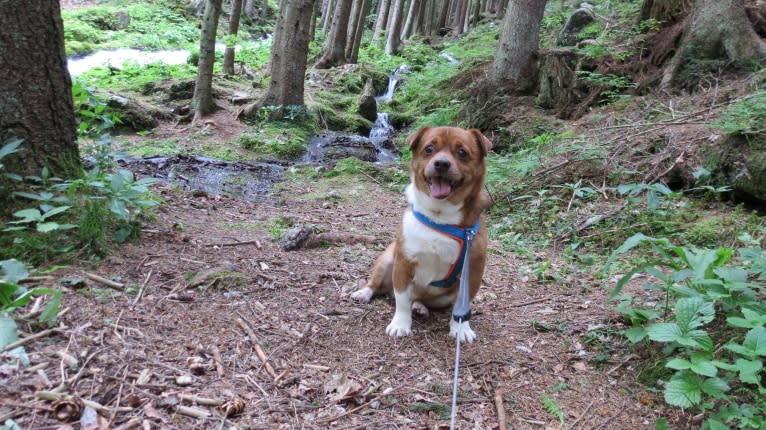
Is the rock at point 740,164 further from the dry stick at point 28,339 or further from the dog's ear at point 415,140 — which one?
the dry stick at point 28,339

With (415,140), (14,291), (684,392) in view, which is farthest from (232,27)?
(684,392)

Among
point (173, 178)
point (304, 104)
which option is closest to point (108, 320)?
point (173, 178)

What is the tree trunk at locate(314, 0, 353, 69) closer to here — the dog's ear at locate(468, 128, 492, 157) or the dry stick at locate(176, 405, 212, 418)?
the dog's ear at locate(468, 128, 492, 157)

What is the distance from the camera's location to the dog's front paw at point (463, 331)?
344 cm

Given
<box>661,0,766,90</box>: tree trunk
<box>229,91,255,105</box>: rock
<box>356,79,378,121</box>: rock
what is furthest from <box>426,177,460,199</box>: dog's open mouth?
<box>356,79,378,121</box>: rock

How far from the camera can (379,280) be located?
4004 millimetres

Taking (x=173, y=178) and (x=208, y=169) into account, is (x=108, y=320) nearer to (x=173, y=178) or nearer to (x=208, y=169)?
(x=173, y=178)

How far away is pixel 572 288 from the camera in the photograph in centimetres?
443

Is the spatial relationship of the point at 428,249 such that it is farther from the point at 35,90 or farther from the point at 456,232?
the point at 35,90

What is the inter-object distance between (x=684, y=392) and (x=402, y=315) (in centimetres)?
185

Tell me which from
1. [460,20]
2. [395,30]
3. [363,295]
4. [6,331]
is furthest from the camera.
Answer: [460,20]

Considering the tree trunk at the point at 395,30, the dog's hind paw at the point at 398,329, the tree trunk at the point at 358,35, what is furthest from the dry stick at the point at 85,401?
the tree trunk at the point at 395,30

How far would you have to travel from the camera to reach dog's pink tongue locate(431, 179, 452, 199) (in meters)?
3.22

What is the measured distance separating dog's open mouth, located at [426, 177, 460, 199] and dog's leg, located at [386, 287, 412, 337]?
2.61 ft
